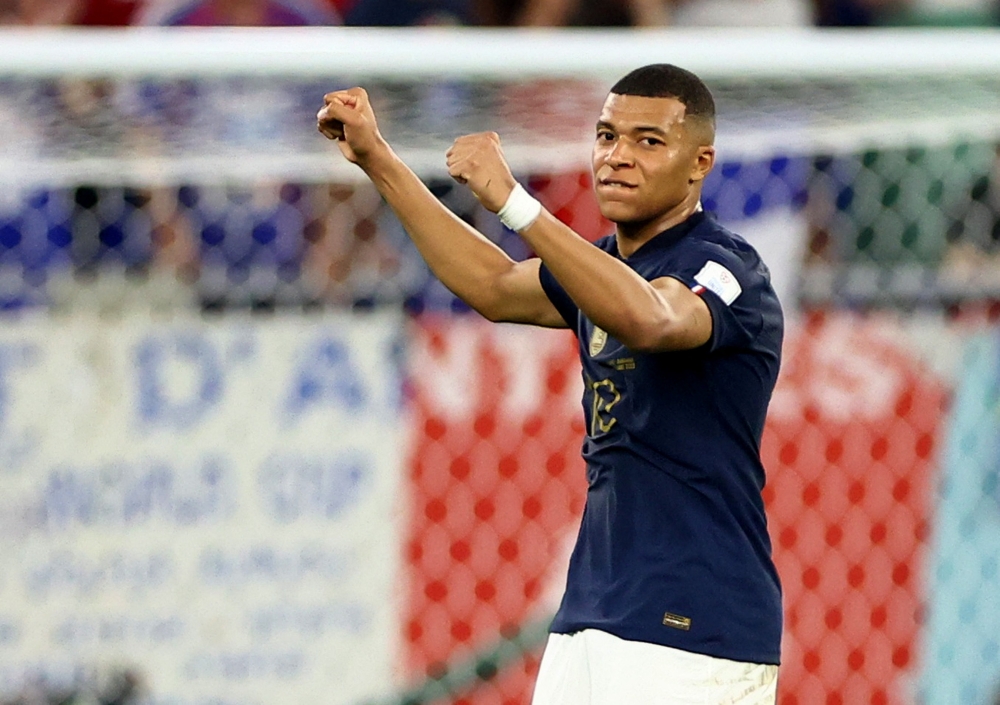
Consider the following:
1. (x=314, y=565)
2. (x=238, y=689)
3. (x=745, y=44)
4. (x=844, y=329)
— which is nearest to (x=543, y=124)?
(x=745, y=44)

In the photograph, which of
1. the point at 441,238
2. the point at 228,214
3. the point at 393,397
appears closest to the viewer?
the point at 441,238

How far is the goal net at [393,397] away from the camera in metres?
A: 4.30

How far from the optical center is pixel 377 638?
14.5 ft

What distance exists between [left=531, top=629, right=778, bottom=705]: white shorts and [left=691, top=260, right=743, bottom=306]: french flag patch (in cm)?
61

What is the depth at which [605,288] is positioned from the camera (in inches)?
101

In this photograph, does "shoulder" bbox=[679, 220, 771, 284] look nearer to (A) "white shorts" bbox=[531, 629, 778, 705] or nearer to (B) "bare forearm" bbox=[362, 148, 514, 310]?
(B) "bare forearm" bbox=[362, 148, 514, 310]

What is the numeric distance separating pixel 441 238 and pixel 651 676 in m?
0.93

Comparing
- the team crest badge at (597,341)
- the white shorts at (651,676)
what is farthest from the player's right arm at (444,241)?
the white shorts at (651,676)

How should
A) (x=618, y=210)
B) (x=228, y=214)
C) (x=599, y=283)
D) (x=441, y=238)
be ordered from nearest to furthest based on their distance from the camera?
(x=599, y=283) → (x=618, y=210) → (x=441, y=238) → (x=228, y=214)

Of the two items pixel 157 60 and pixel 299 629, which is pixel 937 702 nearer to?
pixel 299 629

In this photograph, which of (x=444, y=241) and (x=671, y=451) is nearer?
(x=671, y=451)

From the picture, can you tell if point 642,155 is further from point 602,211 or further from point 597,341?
point 597,341

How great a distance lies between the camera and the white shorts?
280cm

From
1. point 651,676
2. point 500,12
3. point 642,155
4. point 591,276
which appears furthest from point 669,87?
point 500,12
